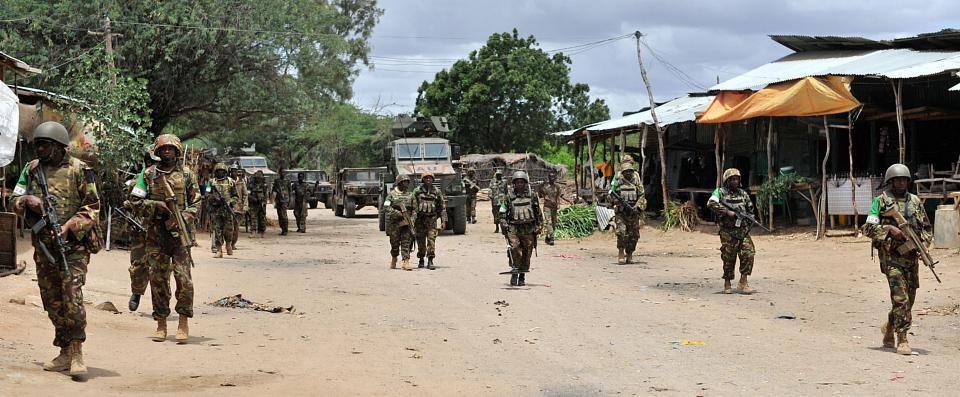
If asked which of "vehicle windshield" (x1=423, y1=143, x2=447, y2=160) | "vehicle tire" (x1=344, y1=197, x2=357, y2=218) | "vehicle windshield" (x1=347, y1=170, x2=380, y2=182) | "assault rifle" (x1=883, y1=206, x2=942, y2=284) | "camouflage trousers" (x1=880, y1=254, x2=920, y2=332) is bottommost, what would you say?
"camouflage trousers" (x1=880, y1=254, x2=920, y2=332)

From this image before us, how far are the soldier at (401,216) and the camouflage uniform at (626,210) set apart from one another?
342cm

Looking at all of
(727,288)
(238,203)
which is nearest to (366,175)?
(238,203)

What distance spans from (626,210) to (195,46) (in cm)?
1365

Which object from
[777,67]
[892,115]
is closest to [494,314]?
[892,115]

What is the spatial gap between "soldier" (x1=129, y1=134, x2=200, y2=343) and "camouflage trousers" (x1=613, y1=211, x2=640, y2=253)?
31.5 feet

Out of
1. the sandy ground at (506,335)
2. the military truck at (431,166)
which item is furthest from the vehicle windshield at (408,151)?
the sandy ground at (506,335)

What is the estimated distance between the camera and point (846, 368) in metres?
7.95

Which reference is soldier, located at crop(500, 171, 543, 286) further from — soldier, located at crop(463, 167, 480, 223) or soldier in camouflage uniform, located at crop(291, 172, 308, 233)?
soldier, located at crop(463, 167, 480, 223)

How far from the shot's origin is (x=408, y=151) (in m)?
28.7

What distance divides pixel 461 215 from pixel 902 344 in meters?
17.6

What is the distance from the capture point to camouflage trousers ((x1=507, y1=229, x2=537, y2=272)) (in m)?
13.7

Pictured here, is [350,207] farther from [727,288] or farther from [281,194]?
[727,288]

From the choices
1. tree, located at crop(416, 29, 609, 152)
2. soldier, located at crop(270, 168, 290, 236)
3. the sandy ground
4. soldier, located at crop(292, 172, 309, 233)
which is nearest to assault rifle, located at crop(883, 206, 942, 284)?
the sandy ground

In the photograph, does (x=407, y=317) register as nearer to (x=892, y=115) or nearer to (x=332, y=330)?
(x=332, y=330)
